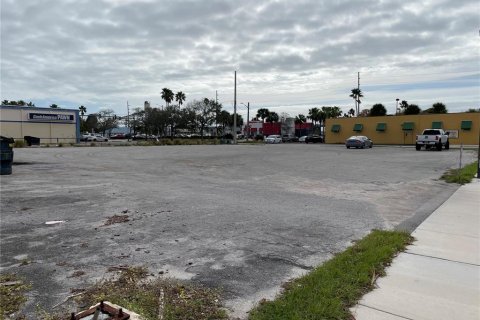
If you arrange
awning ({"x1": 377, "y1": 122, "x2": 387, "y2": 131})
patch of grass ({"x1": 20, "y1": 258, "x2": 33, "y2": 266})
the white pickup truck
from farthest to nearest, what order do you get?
awning ({"x1": 377, "y1": 122, "x2": 387, "y2": 131}) → the white pickup truck → patch of grass ({"x1": 20, "y1": 258, "x2": 33, "y2": 266})

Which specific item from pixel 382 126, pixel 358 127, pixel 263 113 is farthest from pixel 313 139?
pixel 263 113

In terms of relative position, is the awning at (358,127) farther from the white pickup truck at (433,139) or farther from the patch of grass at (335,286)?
the patch of grass at (335,286)

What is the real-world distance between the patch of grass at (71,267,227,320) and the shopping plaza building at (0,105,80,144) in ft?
176

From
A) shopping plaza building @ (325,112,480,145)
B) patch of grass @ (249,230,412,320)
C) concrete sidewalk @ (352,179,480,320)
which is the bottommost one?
concrete sidewalk @ (352,179,480,320)

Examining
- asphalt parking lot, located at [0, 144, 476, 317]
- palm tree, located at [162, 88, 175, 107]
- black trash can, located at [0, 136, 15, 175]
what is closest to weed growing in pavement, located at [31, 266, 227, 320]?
asphalt parking lot, located at [0, 144, 476, 317]

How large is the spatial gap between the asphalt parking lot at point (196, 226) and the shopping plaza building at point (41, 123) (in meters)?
46.0

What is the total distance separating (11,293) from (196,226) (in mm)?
3358

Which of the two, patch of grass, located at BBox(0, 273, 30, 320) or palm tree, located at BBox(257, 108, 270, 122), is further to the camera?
palm tree, located at BBox(257, 108, 270, 122)

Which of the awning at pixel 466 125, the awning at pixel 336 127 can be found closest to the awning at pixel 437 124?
the awning at pixel 466 125

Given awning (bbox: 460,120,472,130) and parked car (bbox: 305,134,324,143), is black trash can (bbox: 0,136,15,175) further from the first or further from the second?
parked car (bbox: 305,134,324,143)

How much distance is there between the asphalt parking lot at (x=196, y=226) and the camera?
470cm

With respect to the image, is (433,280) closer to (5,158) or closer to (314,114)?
(5,158)

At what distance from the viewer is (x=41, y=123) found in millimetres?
55625

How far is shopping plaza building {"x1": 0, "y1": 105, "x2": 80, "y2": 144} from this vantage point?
2074 inches
